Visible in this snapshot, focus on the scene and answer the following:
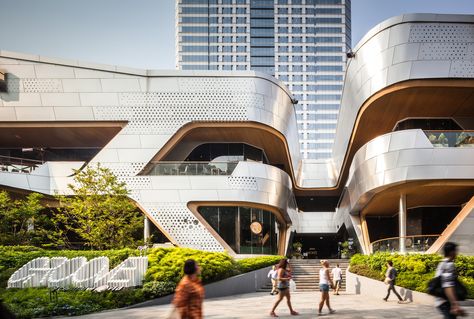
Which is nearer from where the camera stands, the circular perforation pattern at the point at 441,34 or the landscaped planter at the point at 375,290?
the landscaped planter at the point at 375,290

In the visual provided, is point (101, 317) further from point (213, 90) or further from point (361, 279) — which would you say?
point (213, 90)

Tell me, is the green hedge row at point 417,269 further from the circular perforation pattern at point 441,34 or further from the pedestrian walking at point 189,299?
the pedestrian walking at point 189,299

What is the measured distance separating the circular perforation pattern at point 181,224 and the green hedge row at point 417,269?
9355 mm

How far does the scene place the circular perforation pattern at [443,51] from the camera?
76.0 feet

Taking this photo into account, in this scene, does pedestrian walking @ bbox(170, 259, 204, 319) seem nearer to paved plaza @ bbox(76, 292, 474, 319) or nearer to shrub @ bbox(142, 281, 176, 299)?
paved plaza @ bbox(76, 292, 474, 319)

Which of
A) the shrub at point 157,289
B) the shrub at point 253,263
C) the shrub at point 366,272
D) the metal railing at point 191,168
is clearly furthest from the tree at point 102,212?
the shrub at point 366,272

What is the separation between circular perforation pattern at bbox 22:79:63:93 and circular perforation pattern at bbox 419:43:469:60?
19423mm

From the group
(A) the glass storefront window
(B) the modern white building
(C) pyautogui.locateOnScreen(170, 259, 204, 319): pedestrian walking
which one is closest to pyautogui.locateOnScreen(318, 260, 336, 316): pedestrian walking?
(C) pyautogui.locateOnScreen(170, 259, 204, 319): pedestrian walking

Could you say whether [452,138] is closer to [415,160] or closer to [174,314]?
[415,160]

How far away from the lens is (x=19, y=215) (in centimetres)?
2427

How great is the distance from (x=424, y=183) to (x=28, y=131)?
22442 millimetres

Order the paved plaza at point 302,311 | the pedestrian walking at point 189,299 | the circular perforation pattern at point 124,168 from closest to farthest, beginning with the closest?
the pedestrian walking at point 189,299
the paved plaza at point 302,311
the circular perforation pattern at point 124,168

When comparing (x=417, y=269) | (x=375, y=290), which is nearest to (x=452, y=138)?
(x=417, y=269)

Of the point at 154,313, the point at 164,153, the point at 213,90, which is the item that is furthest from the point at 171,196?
the point at 154,313
